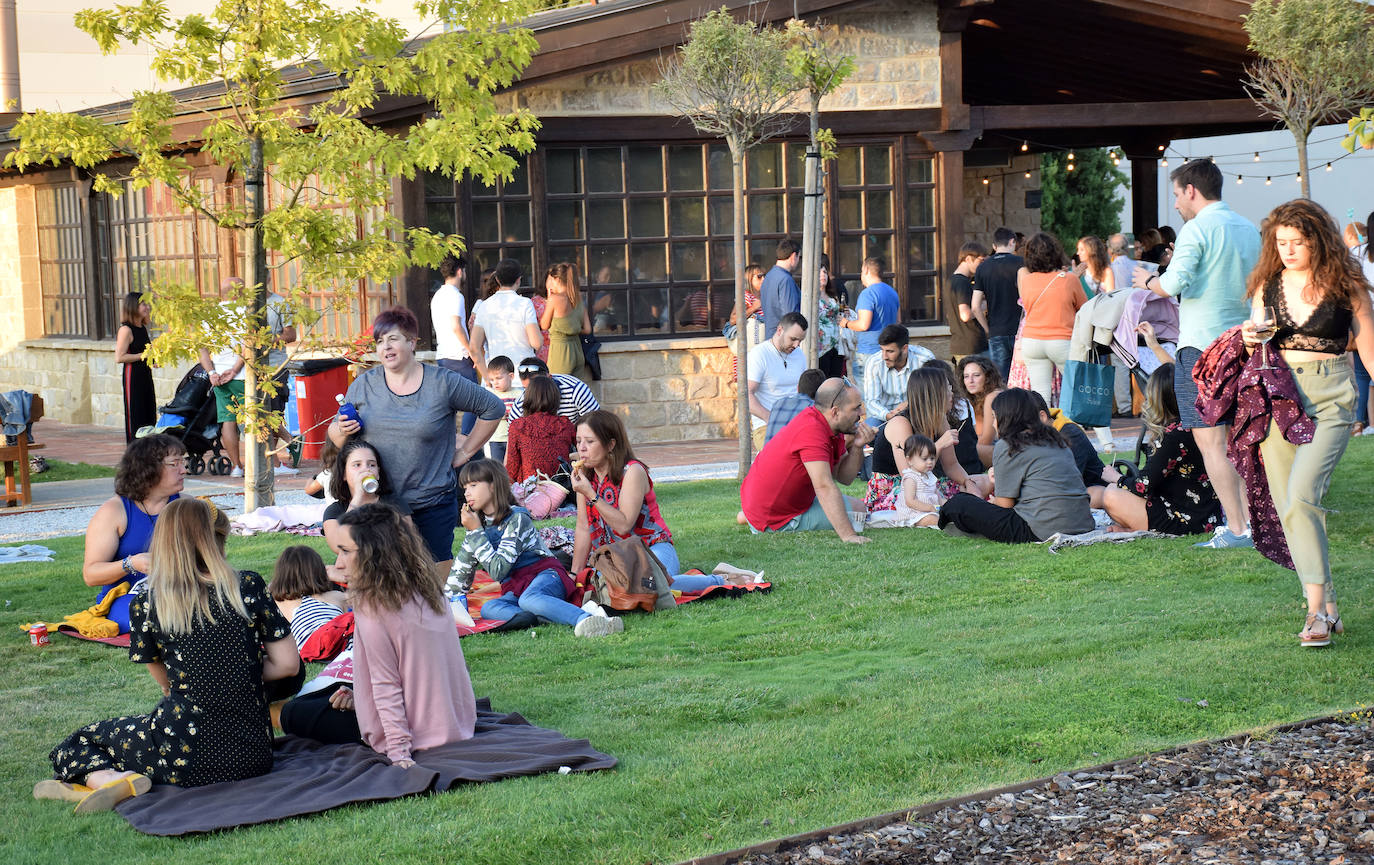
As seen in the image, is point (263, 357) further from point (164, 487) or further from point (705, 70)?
point (705, 70)

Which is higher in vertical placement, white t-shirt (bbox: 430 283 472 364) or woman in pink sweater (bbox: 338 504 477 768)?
white t-shirt (bbox: 430 283 472 364)

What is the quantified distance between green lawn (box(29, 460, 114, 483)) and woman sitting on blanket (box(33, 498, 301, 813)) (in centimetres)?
865

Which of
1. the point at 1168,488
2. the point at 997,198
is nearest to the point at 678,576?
the point at 1168,488

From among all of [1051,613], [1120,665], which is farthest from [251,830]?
A: [1051,613]

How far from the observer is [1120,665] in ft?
17.8

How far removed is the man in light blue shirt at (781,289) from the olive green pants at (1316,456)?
683 centimetres

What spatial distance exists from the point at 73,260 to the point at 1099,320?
41.6ft

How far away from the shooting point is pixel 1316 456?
17.9 feet

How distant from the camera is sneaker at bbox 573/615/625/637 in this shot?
21.5 feet

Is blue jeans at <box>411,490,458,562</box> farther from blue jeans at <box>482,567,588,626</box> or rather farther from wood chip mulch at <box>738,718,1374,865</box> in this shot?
wood chip mulch at <box>738,718,1374,865</box>

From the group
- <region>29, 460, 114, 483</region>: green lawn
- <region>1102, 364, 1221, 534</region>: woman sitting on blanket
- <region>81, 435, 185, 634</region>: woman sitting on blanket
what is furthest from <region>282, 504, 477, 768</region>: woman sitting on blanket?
<region>29, 460, 114, 483</region>: green lawn

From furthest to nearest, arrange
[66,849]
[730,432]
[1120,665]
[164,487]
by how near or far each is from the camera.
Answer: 1. [730,432]
2. [164,487]
3. [1120,665]
4. [66,849]

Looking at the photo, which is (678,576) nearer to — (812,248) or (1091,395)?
(812,248)

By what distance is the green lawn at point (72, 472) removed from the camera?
41.6ft
